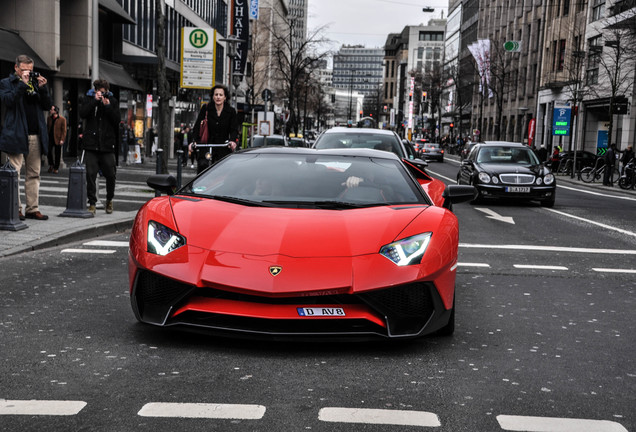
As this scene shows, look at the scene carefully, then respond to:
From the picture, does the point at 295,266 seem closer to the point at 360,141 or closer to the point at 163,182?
the point at 163,182

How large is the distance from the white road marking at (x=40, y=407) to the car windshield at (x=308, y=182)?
2.07m

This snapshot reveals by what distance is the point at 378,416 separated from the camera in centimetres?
363

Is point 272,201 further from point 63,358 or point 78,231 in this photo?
point 78,231

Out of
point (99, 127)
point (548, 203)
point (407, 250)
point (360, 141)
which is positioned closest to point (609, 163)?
point (548, 203)

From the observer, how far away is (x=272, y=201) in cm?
548

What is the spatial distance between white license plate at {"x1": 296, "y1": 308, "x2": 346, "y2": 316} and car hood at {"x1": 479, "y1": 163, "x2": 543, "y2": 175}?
14.6m

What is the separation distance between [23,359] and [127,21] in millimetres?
29362

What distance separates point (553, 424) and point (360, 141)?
10.8m

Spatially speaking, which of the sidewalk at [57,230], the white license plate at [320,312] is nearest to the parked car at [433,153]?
the sidewalk at [57,230]

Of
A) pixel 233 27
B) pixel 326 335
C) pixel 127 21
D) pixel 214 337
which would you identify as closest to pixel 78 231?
pixel 214 337

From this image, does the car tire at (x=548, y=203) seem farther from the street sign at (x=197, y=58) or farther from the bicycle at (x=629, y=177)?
the bicycle at (x=629, y=177)

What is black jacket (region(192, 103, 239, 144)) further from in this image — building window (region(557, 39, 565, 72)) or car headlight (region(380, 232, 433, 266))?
building window (region(557, 39, 565, 72))

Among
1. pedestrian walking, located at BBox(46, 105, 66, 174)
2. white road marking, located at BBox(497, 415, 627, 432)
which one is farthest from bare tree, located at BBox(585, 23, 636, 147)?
white road marking, located at BBox(497, 415, 627, 432)

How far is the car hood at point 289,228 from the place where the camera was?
4.73m
